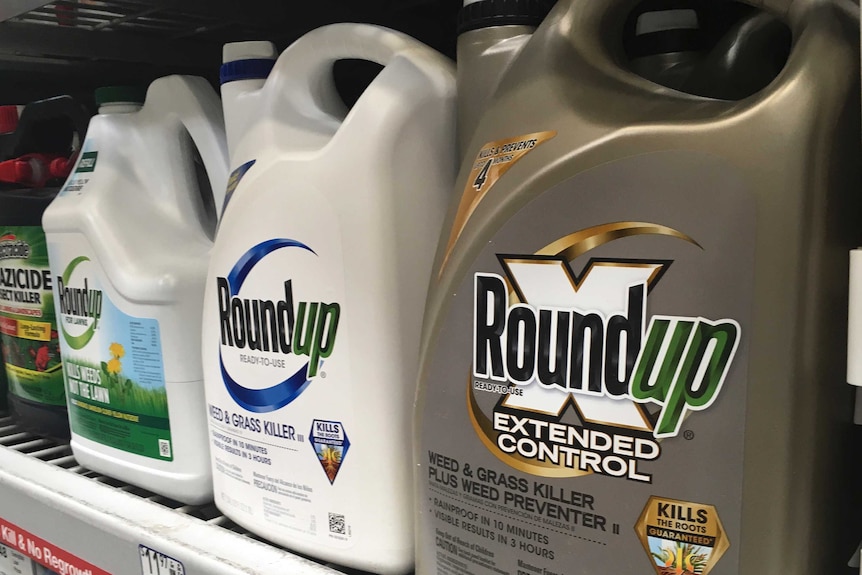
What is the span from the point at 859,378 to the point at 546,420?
0.17 m

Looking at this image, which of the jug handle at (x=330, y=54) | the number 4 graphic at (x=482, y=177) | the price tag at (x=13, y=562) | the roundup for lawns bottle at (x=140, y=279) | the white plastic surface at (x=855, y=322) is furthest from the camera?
the price tag at (x=13, y=562)

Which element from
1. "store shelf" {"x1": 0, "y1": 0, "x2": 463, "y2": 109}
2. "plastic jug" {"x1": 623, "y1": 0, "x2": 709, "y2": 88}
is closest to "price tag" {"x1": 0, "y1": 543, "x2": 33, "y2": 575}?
"store shelf" {"x1": 0, "y1": 0, "x2": 463, "y2": 109}

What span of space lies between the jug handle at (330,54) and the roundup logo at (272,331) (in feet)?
0.49

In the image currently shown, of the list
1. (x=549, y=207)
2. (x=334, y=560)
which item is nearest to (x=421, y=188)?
(x=549, y=207)

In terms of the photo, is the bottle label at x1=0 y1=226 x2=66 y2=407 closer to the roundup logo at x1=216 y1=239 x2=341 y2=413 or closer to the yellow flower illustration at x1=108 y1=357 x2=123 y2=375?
the yellow flower illustration at x1=108 y1=357 x2=123 y2=375

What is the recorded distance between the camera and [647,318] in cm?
40

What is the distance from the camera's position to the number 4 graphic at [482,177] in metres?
0.47

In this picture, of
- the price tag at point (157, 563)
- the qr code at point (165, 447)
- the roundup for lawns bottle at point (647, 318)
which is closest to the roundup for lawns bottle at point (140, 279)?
the qr code at point (165, 447)

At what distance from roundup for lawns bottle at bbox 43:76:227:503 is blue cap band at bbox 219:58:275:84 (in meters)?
0.10

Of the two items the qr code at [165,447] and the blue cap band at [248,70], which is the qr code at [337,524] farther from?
the blue cap band at [248,70]

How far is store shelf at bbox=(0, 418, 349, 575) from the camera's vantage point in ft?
1.95

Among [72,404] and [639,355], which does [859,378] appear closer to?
[639,355]

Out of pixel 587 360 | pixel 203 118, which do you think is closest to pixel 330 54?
pixel 203 118

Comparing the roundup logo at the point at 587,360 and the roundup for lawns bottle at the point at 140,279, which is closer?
the roundup logo at the point at 587,360
